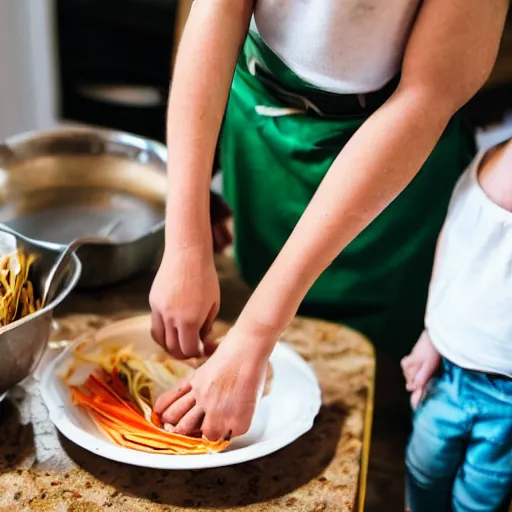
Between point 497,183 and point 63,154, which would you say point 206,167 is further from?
point 63,154

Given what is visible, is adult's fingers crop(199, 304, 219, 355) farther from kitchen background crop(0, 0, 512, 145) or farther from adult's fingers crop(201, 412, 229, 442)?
kitchen background crop(0, 0, 512, 145)

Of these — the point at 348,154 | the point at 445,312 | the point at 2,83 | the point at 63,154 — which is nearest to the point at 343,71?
the point at 348,154

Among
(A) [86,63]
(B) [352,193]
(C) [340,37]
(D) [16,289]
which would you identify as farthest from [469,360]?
(A) [86,63]

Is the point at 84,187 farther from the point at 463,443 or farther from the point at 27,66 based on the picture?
the point at 27,66

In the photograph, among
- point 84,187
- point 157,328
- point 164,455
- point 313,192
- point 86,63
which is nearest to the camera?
point 164,455

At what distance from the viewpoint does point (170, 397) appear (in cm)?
72

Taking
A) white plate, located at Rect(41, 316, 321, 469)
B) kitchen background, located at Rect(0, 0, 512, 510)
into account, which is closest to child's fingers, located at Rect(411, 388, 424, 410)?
white plate, located at Rect(41, 316, 321, 469)

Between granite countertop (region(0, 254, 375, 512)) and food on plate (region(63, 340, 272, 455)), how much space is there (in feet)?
0.10

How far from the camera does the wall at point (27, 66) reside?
5.95 ft

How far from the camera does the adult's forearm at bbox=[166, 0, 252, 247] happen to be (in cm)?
73

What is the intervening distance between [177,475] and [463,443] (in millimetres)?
304

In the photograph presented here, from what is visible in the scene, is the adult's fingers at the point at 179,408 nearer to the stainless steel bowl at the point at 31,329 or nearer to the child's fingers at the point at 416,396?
the stainless steel bowl at the point at 31,329

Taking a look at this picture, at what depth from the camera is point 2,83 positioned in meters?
1.84

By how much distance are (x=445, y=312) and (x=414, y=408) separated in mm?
142
